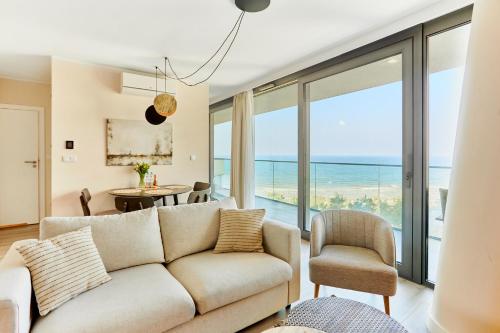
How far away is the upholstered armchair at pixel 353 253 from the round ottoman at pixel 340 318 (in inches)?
19.3

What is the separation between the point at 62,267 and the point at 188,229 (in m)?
0.85

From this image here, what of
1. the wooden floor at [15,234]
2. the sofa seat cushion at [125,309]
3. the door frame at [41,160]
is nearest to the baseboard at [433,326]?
the sofa seat cushion at [125,309]

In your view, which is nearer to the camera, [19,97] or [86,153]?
[86,153]

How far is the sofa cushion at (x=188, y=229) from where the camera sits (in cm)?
201

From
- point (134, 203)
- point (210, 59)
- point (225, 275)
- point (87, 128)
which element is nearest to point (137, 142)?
point (87, 128)

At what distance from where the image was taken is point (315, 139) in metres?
3.65

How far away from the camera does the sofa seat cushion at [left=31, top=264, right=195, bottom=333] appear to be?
1211 millimetres

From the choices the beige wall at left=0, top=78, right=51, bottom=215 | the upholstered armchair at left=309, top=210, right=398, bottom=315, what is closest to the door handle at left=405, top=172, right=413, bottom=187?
the upholstered armchair at left=309, top=210, right=398, bottom=315

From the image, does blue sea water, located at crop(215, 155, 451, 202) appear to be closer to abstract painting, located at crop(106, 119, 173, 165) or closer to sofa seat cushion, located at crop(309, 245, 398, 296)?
sofa seat cushion, located at crop(309, 245, 398, 296)

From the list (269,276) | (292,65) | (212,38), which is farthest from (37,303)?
(292,65)

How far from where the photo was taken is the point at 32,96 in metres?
4.64

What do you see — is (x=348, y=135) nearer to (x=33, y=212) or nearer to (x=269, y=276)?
(x=269, y=276)

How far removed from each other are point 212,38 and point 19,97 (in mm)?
3915

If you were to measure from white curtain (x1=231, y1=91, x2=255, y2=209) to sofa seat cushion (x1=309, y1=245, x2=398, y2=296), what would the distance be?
285 centimetres
